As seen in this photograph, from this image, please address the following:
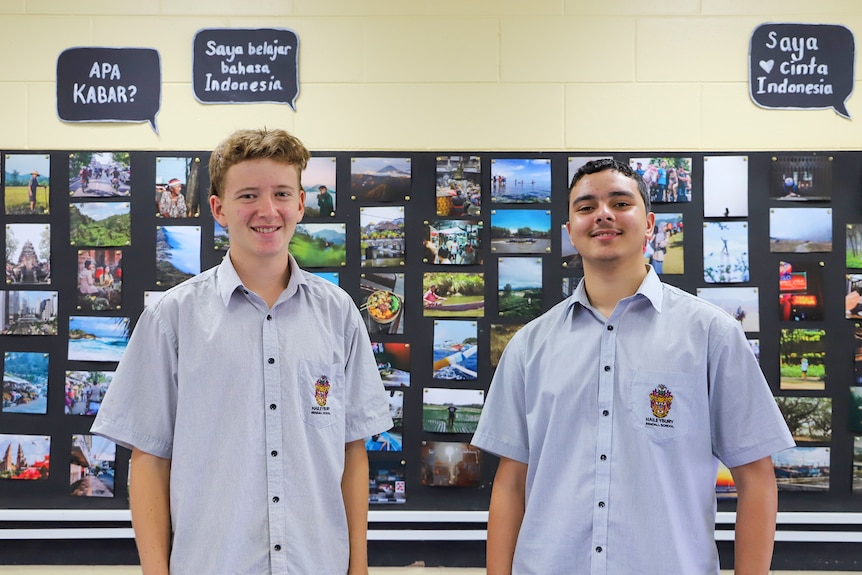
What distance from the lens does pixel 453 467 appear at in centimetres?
242

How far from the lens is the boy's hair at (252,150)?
4.85 ft

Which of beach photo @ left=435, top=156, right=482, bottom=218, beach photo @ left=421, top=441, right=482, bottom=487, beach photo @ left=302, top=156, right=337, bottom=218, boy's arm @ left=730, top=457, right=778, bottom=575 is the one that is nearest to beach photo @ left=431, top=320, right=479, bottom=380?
beach photo @ left=421, top=441, right=482, bottom=487

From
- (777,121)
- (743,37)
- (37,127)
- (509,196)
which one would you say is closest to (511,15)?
(509,196)

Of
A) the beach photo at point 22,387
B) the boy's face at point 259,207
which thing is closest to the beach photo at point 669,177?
the boy's face at point 259,207

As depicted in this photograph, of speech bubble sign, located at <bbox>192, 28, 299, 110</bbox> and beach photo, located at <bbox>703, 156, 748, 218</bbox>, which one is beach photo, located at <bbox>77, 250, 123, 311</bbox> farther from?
beach photo, located at <bbox>703, 156, 748, 218</bbox>

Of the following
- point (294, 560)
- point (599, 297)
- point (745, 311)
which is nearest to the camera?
point (294, 560)

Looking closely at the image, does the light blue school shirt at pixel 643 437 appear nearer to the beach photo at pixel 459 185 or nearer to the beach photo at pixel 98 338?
the beach photo at pixel 459 185

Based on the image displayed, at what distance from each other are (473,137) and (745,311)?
1.10m

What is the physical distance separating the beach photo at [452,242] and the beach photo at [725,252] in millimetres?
770

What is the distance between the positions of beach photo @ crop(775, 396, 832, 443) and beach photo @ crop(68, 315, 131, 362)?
88.0 inches

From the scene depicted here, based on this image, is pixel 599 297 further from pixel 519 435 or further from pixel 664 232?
pixel 664 232

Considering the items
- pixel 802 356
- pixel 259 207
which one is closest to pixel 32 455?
pixel 259 207

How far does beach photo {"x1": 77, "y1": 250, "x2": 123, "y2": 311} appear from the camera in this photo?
2.43 m

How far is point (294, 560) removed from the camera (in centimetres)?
143
